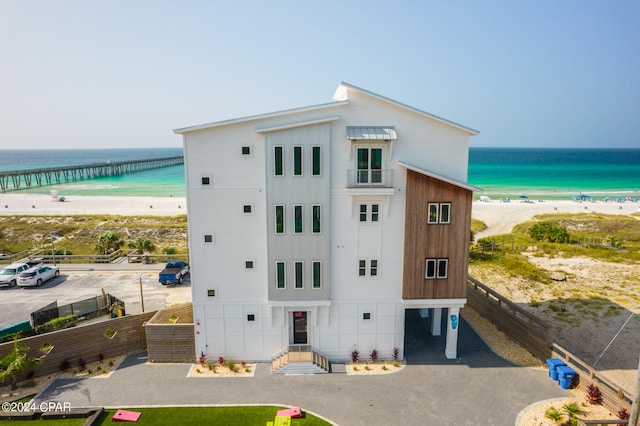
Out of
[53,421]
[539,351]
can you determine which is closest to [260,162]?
[53,421]

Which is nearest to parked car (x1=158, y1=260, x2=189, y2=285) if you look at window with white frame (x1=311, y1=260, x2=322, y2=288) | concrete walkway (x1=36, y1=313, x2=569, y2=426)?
concrete walkway (x1=36, y1=313, x2=569, y2=426)

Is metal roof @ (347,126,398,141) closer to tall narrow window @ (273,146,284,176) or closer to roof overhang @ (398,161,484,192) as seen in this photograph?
roof overhang @ (398,161,484,192)

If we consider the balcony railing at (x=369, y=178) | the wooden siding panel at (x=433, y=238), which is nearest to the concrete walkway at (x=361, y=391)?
the wooden siding panel at (x=433, y=238)

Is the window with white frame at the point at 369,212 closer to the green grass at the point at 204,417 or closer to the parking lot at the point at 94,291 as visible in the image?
the green grass at the point at 204,417

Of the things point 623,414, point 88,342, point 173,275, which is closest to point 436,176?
point 623,414

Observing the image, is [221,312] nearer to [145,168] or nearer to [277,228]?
[277,228]
